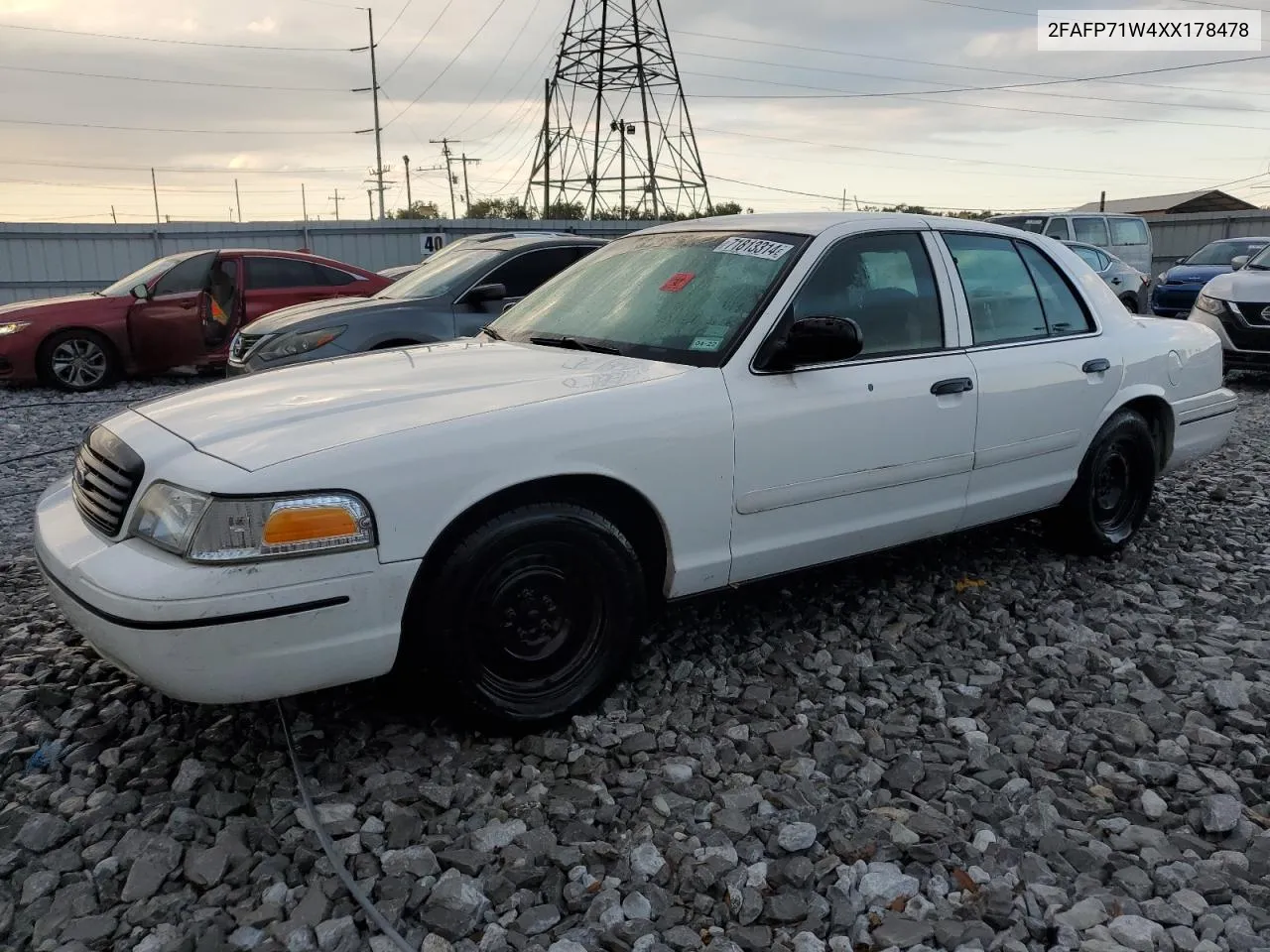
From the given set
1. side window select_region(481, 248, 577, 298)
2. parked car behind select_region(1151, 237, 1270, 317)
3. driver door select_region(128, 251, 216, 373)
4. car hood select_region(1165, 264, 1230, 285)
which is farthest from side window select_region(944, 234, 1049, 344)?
car hood select_region(1165, 264, 1230, 285)

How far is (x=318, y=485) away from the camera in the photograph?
8.52 feet

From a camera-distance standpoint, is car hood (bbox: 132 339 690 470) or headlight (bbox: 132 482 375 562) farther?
car hood (bbox: 132 339 690 470)

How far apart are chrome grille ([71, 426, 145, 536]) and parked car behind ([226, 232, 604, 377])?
3903mm

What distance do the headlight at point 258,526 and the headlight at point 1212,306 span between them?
10.4 meters

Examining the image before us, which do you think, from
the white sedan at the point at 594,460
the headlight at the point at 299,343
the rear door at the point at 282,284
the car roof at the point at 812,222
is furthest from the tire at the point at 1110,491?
the rear door at the point at 282,284

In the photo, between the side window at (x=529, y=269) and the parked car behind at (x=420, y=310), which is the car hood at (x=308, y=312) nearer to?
the parked car behind at (x=420, y=310)

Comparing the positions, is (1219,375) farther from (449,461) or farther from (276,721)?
(276,721)

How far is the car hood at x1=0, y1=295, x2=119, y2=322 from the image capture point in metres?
10.1

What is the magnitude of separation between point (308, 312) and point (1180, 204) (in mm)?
43767

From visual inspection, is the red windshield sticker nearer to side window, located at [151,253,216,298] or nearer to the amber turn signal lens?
the amber turn signal lens

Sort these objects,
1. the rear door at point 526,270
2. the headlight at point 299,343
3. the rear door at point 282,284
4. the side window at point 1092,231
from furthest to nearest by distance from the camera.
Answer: the side window at point 1092,231, the rear door at point 282,284, the rear door at point 526,270, the headlight at point 299,343

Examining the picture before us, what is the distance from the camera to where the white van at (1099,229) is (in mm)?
15977

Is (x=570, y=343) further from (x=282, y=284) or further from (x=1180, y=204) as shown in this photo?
(x=1180, y=204)

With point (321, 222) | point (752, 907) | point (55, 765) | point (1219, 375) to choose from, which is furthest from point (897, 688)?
point (321, 222)
